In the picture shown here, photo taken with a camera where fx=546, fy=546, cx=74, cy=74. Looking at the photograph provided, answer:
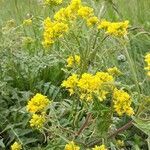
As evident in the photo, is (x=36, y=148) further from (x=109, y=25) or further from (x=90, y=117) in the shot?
(x=109, y=25)

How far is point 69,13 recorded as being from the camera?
2.39m

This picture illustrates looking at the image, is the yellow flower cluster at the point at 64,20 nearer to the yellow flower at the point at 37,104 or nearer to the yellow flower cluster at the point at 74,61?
the yellow flower cluster at the point at 74,61

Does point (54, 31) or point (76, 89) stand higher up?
point (54, 31)

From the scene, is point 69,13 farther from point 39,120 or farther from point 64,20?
point 39,120

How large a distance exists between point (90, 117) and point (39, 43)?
4.61ft

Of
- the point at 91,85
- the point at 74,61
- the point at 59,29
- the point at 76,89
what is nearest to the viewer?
the point at 91,85

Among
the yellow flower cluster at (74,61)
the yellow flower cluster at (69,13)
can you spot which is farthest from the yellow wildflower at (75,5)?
the yellow flower cluster at (74,61)

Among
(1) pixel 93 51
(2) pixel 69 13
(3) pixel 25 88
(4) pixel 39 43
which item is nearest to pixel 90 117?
(1) pixel 93 51

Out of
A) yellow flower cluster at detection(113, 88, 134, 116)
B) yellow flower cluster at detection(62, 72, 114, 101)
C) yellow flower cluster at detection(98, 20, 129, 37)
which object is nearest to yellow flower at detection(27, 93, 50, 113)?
yellow flower cluster at detection(62, 72, 114, 101)

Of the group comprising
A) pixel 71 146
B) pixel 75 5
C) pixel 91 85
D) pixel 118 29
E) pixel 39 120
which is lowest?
pixel 71 146

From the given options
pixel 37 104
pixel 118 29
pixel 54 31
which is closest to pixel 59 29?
pixel 54 31

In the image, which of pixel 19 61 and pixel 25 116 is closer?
pixel 25 116

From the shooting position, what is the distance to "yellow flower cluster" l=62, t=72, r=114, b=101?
6.66 ft

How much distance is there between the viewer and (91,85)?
2.03m
